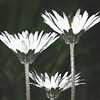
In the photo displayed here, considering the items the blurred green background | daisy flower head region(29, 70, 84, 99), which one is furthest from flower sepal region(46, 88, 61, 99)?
the blurred green background

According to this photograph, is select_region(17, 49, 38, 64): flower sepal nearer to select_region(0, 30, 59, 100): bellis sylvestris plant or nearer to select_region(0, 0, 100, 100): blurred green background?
select_region(0, 30, 59, 100): bellis sylvestris plant

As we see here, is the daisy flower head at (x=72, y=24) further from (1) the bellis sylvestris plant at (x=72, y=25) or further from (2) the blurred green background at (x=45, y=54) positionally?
(2) the blurred green background at (x=45, y=54)

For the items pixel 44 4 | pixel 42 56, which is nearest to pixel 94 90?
pixel 42 56

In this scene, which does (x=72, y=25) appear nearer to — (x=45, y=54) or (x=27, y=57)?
(x=27, y=57)

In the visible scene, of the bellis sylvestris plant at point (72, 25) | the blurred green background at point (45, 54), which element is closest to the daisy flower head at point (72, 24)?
the bellis sylvestris plant at point (72, 25)

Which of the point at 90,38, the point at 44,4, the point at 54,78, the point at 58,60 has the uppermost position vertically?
the point at 44,4

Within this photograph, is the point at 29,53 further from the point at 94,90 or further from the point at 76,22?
the point at 94,90

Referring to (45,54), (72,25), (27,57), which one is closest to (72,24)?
(72,25)

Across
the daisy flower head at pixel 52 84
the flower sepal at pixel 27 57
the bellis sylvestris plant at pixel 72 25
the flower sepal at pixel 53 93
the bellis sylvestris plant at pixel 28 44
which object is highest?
the bellis sylvestris plant at pixel 72 25

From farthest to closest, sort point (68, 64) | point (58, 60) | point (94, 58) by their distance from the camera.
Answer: point (94, 58)
point (68, 64)
point (58, 60)
